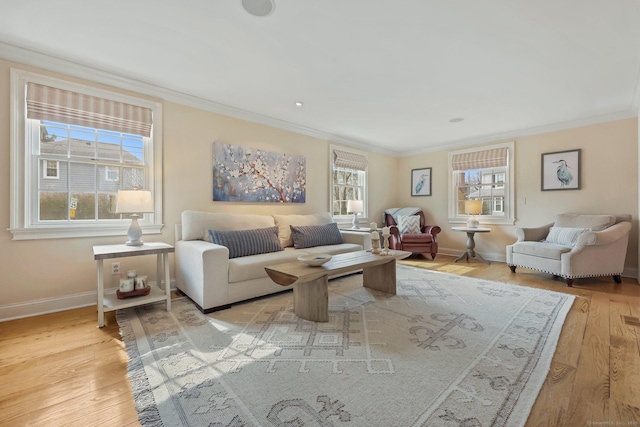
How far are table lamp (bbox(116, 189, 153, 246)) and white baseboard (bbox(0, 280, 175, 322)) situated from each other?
2.29ft

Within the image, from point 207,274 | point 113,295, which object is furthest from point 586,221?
point 113,295

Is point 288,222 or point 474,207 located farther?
point 474,207

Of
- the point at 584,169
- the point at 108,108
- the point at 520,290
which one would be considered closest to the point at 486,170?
the point at 584,169

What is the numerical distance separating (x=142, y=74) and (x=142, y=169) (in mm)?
973

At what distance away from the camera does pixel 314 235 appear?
372 centimetres

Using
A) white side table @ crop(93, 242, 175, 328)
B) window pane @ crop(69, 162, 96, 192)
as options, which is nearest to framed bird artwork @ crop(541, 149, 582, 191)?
white side table @ crop(93, 242, 175, 328)

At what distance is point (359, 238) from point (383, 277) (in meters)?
1.02

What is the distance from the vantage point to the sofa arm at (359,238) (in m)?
4.01

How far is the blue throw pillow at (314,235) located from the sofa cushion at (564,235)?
117 inches

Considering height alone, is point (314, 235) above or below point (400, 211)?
below

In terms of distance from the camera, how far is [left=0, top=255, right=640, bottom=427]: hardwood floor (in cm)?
128

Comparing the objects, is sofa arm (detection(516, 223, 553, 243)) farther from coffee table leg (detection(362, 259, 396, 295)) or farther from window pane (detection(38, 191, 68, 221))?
window pane (detection(38, 191, 68, 221))

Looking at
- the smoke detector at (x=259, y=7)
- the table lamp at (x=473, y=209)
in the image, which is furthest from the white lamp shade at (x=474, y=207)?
the smoke detector at (x=259, y=7)

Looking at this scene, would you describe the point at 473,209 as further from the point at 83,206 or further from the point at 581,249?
the point at 83,206
